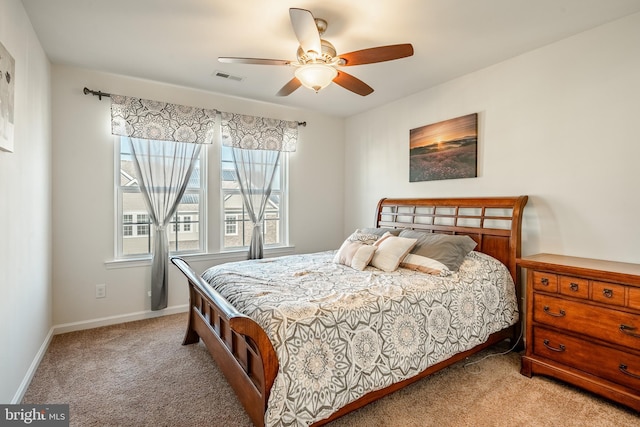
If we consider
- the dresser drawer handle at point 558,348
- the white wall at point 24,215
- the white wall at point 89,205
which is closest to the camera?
the white wall at point 24,215

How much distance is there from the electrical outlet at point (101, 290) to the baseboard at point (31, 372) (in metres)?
0.50

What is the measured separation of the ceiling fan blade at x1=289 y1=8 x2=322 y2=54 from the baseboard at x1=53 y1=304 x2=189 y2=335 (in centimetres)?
321

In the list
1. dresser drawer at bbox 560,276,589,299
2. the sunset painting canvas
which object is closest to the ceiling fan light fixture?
the sunset painting canvas

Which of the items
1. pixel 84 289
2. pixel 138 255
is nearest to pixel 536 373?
pixel 138 255

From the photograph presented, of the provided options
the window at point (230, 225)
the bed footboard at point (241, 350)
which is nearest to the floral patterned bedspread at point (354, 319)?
the bed footboard at point (241, 350)

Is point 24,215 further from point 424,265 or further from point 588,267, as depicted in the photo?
point 588,267

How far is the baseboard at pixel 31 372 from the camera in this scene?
2.03 metres

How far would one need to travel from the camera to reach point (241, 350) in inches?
73.2

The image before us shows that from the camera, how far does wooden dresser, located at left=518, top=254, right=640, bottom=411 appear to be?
6.29 ft

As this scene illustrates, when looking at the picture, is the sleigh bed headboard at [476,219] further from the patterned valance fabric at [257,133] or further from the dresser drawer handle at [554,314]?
the patterned valance fabric at [257,133]

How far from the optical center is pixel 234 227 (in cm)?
413

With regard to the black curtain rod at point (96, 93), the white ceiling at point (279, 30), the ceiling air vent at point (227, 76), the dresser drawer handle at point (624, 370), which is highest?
the ceiling air vent at point (227, 76)

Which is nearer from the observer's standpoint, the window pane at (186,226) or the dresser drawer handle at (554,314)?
the dresser drawer handle at (554,314)

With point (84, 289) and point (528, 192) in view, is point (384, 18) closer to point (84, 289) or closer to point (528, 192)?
point (528, 192)
